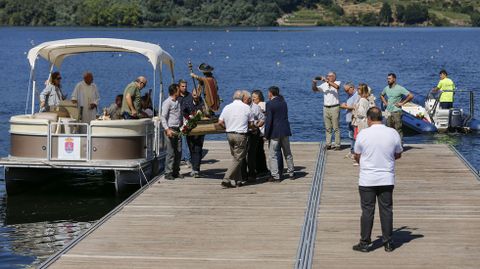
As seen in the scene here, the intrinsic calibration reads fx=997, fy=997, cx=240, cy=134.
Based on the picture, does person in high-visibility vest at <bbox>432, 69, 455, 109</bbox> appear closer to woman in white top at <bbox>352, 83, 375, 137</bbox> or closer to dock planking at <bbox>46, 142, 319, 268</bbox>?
woman in white top at <bbox>352, 83, 375, 137</bbox>

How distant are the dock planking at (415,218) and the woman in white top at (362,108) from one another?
0.90 meters

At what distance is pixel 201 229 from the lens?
14281mm

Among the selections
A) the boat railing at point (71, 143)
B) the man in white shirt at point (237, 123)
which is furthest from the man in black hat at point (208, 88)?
the man in white shirt at point (237, 123)

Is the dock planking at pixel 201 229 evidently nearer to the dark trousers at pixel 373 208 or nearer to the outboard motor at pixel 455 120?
the dark trousers at pixel 373 208

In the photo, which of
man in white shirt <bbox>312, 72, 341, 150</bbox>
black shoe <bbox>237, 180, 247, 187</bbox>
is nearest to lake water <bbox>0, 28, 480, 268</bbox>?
black shoe <bbox>237, 180, 247, 187</bbox>

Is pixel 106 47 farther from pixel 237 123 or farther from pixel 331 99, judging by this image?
pixel 331 99

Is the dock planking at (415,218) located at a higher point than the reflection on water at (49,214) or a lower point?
higher

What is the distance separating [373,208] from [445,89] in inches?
775

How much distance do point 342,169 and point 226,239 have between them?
668 centimetres

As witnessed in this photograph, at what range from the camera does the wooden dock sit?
40.9 ft

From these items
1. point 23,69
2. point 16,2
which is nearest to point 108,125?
point 23,69

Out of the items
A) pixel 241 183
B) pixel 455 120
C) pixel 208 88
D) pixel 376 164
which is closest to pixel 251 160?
pixel 241 183

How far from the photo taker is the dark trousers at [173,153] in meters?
18.3

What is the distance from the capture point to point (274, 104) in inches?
690
